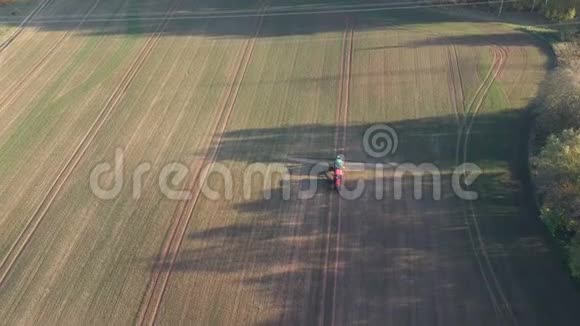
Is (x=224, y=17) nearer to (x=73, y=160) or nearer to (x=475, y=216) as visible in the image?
(x=73, y=160)

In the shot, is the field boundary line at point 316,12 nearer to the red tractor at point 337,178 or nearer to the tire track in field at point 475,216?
the tire track in field at point 475,216

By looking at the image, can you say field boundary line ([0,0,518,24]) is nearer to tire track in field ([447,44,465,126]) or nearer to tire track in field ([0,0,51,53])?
tire track in field ([0,0,51,53])

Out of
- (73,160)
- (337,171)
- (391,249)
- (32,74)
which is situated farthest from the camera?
(32,74)

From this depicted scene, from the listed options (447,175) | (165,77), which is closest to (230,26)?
(165,77)

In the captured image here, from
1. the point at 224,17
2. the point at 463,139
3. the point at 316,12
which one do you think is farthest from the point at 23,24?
the point at 463,139

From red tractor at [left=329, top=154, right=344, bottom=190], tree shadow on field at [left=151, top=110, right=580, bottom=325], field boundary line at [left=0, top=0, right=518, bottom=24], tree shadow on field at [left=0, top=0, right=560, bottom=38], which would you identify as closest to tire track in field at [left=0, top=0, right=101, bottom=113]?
tree shadow on field at [left=0, top=0, right=560, bottom=38]

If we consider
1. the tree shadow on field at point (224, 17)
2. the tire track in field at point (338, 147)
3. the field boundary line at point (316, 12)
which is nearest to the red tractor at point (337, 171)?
the tire track in field at point (338, 147)
